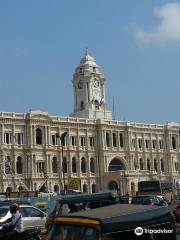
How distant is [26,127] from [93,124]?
1321 centimetres

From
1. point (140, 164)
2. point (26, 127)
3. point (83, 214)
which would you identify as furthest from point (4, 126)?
point (83, 214)

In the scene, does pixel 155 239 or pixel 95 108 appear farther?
pixel 95 108

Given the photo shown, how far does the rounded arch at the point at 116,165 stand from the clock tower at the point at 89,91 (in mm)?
8232

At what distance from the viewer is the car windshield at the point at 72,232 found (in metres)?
6.51

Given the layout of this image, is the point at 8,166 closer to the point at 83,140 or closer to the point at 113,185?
the point at 83,140

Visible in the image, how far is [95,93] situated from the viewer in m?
83.2

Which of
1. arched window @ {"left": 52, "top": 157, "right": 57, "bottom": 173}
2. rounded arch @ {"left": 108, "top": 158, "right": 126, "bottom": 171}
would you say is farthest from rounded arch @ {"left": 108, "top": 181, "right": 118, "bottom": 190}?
arched window @ {"left": 52, "top": 157, "right": 57, "bottom": 173}

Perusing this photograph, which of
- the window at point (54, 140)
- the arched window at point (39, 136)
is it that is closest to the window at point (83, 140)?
the window at point (54, 140)

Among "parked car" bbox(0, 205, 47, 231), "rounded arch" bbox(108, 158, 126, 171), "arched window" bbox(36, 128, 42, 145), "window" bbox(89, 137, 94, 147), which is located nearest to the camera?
"parked car" bbox(0, 205, 47, 231)

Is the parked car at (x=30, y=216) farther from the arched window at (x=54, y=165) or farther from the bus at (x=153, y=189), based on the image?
the arched window at (x=54, y=165)

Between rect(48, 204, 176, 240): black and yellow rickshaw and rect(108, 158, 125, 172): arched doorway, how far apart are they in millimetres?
68880

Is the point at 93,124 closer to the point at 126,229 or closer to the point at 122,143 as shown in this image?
the point at 122,143

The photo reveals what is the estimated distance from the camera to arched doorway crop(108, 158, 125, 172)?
7631 cm

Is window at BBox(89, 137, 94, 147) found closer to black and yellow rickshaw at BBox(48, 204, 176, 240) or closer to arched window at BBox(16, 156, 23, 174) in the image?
arched window at BBox(16, 156, 23, 174)
